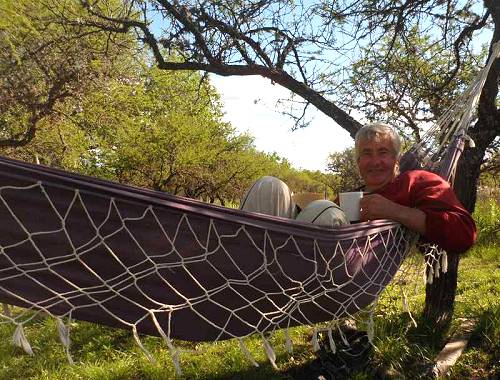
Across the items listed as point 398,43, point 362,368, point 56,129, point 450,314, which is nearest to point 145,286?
point 362,368

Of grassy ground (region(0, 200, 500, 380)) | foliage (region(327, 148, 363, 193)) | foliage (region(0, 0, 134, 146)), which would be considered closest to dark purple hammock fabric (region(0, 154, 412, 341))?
grassy ground (region(0, 200, 500, 380))

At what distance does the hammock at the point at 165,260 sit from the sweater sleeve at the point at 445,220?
140 mm

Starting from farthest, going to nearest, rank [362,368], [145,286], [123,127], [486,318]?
1. [123,127]
2. [486,318]
3. [362,368]
4. [145,286]

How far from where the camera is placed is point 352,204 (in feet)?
5.80

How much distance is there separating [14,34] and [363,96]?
412 centimetres

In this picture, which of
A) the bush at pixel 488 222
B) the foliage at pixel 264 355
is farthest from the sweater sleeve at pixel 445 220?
the bush at pixel 488 222

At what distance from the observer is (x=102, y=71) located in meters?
6.66

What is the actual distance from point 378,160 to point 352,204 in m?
0.31

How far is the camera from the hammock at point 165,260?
1.13 metres

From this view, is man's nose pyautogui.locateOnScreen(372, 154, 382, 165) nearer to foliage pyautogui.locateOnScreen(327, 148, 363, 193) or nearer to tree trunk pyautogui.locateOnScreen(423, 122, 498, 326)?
tree trunk pyautogui.locateOnScreen(423, 122, 498, 326)

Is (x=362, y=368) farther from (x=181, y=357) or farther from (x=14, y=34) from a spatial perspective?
(x=14, y=34)

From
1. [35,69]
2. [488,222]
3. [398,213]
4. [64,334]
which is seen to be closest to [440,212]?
[398,213]

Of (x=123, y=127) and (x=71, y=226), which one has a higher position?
(x=123, y=127)

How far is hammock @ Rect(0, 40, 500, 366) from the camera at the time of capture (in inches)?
44.5
